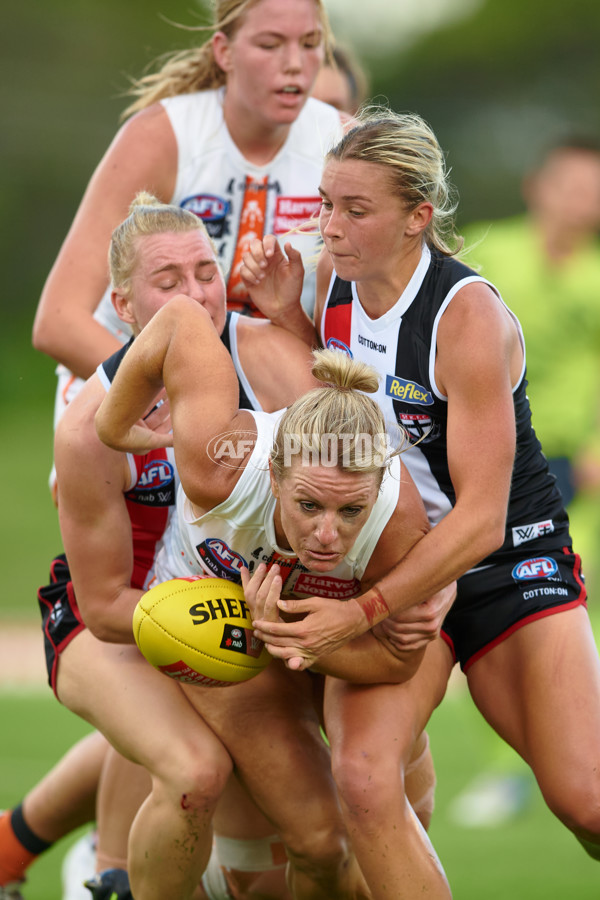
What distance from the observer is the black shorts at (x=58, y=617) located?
451 centimetres

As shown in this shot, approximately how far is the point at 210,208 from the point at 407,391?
150 cm

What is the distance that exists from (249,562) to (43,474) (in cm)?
1871

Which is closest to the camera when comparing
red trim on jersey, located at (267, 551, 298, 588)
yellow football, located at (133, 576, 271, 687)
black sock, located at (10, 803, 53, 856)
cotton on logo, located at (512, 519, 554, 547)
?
yellow football, located at (133, 576, 271, 687)

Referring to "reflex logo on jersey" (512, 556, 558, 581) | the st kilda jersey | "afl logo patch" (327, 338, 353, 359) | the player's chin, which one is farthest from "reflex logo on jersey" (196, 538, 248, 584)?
"reflex logo on jersey" (512, 556, 558, 581)

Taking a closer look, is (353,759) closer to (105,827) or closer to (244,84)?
(105,827)

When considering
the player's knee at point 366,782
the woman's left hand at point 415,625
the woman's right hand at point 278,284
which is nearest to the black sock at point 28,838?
the player's knee at point 366,782

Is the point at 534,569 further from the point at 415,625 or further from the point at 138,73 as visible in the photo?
the point at 138,73

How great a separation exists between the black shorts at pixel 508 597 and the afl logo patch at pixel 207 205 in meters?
1.82

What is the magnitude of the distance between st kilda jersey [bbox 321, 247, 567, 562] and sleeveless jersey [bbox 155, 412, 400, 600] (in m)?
Result: 0.26

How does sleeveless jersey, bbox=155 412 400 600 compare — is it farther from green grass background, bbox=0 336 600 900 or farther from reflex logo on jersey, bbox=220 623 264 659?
green grass background, bbox=0 336 600 900

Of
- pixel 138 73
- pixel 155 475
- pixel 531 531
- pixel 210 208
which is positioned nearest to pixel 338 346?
pixel 155 475

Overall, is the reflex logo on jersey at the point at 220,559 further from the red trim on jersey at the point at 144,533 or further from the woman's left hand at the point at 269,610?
the red trim on jersey at the point at 144,533

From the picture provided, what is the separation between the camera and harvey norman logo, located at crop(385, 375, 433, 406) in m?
3.86

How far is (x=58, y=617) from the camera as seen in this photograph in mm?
4617
